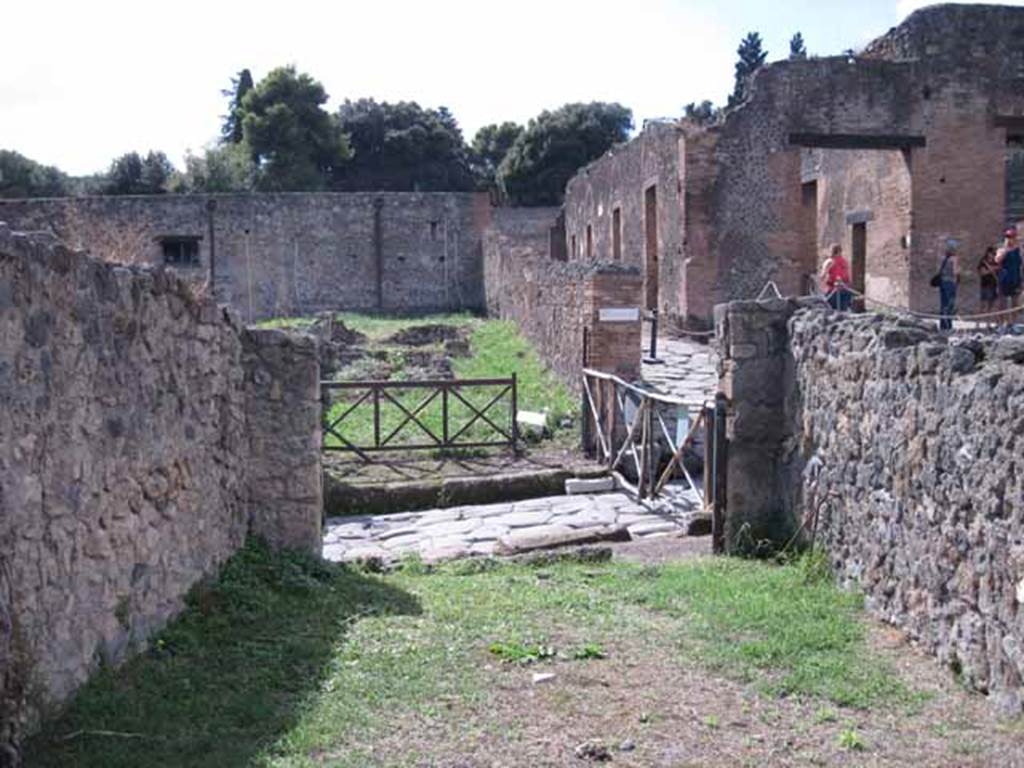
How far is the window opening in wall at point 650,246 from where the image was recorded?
21.9 m

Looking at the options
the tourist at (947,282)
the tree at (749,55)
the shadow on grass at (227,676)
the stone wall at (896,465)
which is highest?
the tree at (749,55)

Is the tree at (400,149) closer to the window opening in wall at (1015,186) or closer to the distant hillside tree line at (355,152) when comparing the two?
the distant hillside tree line at (355,152)

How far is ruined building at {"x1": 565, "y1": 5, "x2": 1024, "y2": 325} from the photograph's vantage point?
58.0 ft

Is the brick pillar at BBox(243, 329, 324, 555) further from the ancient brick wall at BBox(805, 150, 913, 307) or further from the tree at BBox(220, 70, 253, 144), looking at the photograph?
the tree at BBox(220, 70, 253, 144)

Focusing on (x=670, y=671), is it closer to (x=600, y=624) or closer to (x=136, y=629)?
(x=600, y=624)

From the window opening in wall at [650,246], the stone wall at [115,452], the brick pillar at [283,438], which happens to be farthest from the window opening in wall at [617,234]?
the stone wall at [115,452]

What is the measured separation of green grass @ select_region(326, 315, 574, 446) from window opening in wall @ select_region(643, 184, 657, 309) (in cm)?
294

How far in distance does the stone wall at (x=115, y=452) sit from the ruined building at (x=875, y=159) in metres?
12.9

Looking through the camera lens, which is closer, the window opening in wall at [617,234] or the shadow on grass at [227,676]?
the shadow on grass at [227,676]

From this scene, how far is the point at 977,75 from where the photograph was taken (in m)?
17.9

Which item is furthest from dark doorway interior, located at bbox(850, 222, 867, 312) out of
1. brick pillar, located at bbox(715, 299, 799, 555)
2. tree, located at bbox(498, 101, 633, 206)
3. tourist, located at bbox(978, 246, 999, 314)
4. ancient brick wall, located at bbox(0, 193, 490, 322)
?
tree, located at bbox(498, 101, 633, 206)

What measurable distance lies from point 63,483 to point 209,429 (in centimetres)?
187

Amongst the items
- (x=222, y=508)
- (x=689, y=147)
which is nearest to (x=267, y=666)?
(x=222, y=508)

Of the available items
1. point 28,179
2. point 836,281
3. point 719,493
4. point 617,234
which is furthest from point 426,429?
point 28,179
